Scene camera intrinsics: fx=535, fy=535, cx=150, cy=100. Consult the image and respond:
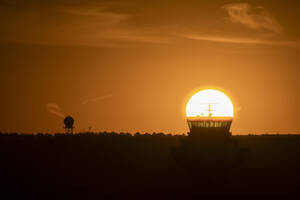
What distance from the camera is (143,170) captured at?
81.2 m

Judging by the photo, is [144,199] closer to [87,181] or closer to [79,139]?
[87,181]

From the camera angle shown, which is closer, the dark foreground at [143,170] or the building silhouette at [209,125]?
the building silhouette at [209,125]

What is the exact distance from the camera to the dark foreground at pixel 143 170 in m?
50.4

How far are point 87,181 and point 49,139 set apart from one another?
196ft

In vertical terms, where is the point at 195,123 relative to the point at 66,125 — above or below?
below

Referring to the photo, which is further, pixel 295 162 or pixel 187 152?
pixel 295 162

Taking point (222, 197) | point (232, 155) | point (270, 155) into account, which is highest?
point (270, 155)

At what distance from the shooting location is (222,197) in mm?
50656

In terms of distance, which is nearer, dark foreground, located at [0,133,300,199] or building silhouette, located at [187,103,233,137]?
building silhouette, located at [187,103,233,137]

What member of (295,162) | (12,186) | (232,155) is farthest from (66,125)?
(232,155)

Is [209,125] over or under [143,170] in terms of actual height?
under

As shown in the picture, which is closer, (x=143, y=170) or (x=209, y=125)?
(x=209, y=125)

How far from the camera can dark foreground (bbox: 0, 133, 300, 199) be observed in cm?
5038

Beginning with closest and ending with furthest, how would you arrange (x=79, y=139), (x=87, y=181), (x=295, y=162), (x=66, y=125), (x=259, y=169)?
(x=87, y=181)
(x=259, y=169)
(x=295, y=162)
(x=79, y=139)
(x=66, y=125)
